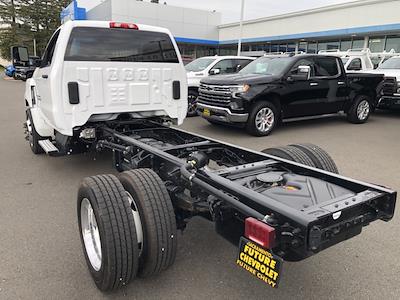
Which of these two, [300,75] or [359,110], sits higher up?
[300,75]

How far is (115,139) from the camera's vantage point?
473cm

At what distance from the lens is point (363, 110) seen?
35.4 feet

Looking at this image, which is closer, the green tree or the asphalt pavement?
the asphalt pavement

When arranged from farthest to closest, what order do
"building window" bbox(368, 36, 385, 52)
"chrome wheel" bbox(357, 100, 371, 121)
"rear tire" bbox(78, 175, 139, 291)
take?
"building window" bbox(368, 36, 385, 52)
"chrome wheel" bbox(357, 100, 371, 121)
"rear tire" bbox(78, 175, 139, 291)

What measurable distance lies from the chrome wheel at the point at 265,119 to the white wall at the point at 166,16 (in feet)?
92.2

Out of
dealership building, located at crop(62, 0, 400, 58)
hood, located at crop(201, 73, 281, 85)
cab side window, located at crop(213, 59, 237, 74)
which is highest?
dealership building, located at crop(62, 0, 400, 58)

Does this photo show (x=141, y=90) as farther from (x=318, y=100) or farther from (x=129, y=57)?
(x=318, y=100)

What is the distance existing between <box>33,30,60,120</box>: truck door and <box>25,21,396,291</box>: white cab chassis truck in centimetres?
4

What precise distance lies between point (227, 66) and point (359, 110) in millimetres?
4442

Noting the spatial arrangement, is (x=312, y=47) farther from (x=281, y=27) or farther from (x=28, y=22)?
(x=28, y=22)

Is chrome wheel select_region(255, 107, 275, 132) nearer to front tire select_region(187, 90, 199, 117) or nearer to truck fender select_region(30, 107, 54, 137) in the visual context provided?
front tire select_region(187, 90, 199, 117)

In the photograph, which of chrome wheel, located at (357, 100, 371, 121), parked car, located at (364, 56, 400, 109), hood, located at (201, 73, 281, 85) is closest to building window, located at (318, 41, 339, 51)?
parked car, located at (364, 56, 400, 109)

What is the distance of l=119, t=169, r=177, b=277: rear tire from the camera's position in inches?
101

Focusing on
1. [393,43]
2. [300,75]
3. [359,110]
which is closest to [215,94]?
[300,75]
